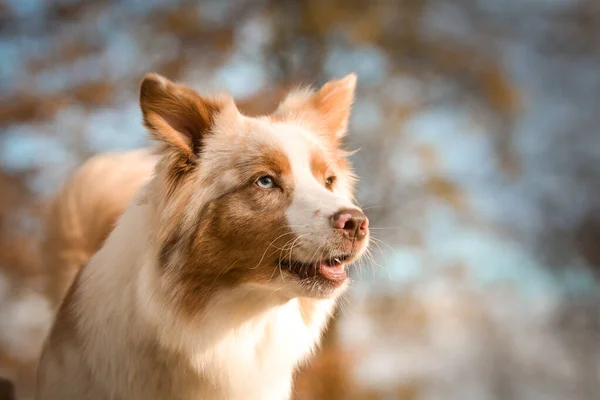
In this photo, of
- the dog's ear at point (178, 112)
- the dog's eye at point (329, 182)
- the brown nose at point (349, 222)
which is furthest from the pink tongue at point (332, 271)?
the dog's ear at point (178, 112)

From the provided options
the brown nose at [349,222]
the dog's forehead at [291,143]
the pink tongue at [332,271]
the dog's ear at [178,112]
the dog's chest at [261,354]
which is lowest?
the dog's chest at [261,354]

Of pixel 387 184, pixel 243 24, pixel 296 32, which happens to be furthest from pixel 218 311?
pixel 243 24

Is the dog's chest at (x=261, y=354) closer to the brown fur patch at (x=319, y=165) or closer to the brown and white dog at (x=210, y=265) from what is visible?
the brown and white dog at (x=210, y=265)

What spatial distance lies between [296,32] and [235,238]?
451cm

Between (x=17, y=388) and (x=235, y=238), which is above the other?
(x=235, y=238)

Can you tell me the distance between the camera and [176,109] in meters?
2.32

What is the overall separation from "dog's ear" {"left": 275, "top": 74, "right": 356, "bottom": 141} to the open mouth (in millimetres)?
773

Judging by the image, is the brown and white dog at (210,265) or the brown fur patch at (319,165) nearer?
the brown and white dog at (210,265)

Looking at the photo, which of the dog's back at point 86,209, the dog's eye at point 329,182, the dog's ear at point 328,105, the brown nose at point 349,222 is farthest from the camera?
the dog's back at point 86,209

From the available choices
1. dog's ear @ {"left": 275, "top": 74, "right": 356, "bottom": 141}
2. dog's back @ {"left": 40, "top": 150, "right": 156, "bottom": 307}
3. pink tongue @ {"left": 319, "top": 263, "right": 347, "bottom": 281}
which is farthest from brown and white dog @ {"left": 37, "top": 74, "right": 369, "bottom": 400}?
dog's back @ {"left": 40, "top": 150, "right": 156, "bottom": 307}

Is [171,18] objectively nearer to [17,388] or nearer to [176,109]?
[17,388]

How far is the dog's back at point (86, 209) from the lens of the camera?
3170 millimetres

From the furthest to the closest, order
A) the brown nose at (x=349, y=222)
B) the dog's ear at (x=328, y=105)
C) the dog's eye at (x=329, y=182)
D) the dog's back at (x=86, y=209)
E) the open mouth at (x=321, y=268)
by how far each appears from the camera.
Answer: the dog's back at (x=86, y=209) → the dog's ear at (x=328, y=105) → the dog's eye at (x=329, y=182) → the open mouth at (x=321, y=268) → the brown nose at (x=349, y=222)

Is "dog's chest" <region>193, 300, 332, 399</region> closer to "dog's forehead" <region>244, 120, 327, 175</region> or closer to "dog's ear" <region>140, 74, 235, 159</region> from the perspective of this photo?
"dog's forehead" <region>244, 120, 327, 175</region>
